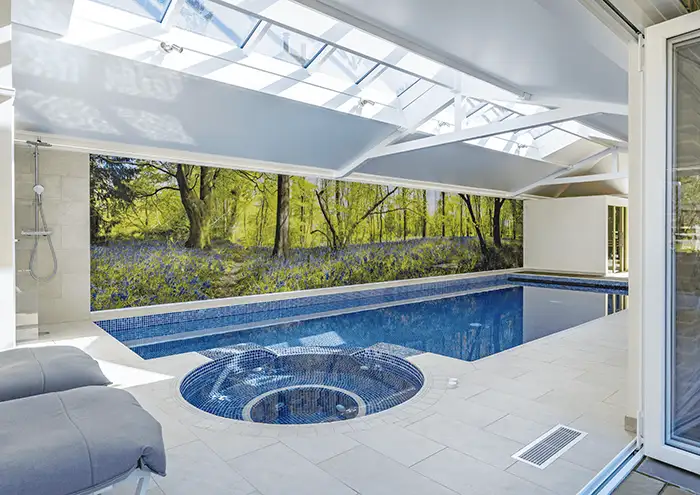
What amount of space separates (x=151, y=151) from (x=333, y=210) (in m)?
3.74

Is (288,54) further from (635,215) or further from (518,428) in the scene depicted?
(518,428)

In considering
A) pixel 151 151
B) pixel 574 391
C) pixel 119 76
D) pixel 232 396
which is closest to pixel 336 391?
pixel 232 396

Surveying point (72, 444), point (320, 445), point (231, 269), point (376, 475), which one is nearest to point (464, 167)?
point (231, 269)

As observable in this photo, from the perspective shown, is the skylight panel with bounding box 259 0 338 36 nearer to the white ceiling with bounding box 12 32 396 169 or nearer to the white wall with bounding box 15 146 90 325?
the white ceiling with bounding box 12 32 396 169

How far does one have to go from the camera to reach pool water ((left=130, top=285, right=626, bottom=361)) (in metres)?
6.02

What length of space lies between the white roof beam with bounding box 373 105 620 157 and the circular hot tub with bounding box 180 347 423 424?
3.66 meters

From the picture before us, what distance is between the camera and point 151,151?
670 centimetres

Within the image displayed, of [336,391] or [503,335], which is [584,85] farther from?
[336,391]

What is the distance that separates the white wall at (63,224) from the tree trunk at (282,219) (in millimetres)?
3159

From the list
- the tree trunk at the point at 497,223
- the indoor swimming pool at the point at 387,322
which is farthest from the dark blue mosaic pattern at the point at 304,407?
the tree trunk at the point at 497,223

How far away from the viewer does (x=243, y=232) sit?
7.97 metres

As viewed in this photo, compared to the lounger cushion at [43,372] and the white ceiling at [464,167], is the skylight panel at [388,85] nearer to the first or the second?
the white ceiling at [464,167]

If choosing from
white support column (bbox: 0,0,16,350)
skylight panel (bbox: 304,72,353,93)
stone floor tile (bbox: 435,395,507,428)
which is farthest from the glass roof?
stone floor tile (bbox: 435,395,507,428)

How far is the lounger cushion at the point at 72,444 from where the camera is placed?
1.33m
